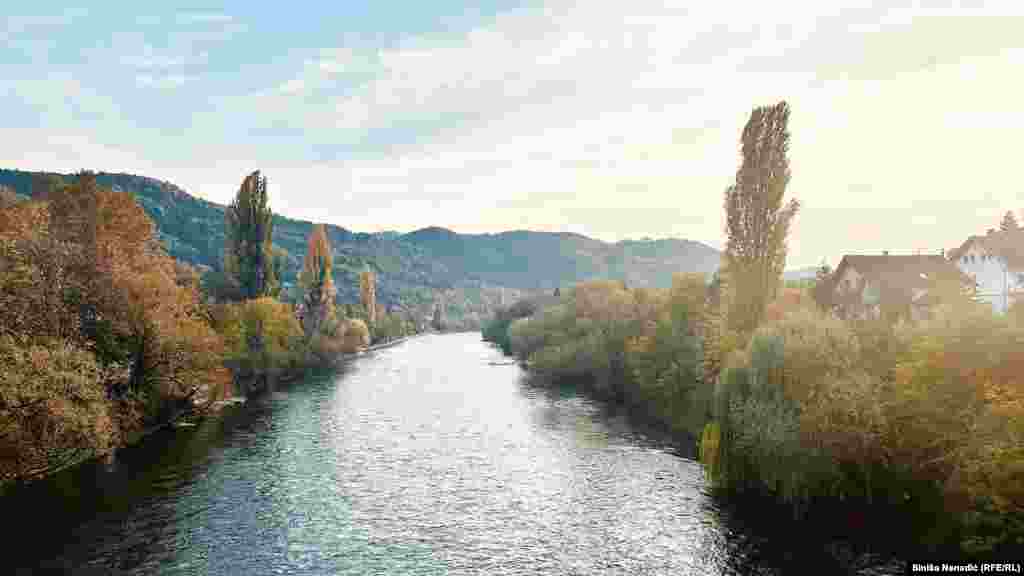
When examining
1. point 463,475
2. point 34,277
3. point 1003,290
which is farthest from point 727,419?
point 1003,290

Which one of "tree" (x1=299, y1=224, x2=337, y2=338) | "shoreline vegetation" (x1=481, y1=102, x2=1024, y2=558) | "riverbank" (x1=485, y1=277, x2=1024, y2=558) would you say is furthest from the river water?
"tree" (x1=299, y1=224, x2=337, y2=338)

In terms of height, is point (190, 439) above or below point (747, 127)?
below

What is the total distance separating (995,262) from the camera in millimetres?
81062

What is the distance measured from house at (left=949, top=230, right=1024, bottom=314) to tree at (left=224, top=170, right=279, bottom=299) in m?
93.5

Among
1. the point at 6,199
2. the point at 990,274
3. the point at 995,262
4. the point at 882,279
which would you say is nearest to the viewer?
the point at 6,199

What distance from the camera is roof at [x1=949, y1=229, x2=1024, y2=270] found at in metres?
78.1

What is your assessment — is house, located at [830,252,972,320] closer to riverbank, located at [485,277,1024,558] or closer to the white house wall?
the white house wall

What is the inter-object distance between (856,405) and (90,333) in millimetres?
52584

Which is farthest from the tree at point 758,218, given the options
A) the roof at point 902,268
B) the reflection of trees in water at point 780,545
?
the roof at point 902,268

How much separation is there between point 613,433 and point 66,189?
50.3 metres

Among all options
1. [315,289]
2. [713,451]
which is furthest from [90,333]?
[315,289]

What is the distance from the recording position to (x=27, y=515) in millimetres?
35156

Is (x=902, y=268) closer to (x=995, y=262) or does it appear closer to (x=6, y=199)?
(x=995, y=262)

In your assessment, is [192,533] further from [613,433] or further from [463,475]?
[613,433]
